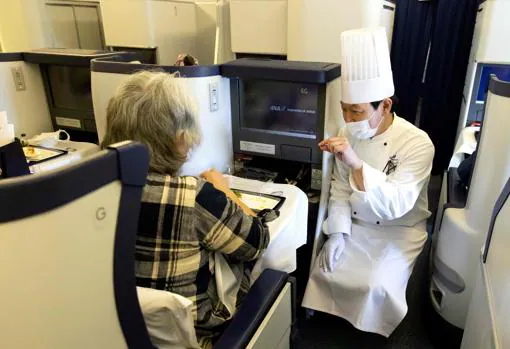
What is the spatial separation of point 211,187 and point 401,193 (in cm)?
79

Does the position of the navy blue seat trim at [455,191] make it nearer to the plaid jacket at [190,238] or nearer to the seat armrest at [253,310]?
the seat armrest at [253,310]

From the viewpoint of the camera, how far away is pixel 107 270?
22.6 inches

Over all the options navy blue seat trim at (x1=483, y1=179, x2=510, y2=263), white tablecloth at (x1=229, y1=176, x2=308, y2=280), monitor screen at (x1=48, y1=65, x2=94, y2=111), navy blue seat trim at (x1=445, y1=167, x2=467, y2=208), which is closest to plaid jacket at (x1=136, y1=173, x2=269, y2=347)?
white tablecloth at (x1=229, y1=176, x2=308, y2=280)

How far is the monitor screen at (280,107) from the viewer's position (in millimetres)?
1495

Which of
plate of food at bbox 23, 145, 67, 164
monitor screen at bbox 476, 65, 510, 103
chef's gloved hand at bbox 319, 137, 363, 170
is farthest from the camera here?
monitor screen at bbox 476, 65, 510, 103

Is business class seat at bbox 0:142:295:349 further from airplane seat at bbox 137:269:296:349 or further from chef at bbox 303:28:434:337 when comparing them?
chef at bbox 303:28:434:337

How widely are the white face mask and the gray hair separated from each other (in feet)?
2.45

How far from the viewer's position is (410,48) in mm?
2758

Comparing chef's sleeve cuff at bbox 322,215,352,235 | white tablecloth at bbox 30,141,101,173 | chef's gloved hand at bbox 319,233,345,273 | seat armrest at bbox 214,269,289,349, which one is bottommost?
chef's gloved hand at bbox 319,233,345,273

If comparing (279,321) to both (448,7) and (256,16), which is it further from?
(448,7)

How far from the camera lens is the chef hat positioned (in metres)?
1.42

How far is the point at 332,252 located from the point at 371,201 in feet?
0.80

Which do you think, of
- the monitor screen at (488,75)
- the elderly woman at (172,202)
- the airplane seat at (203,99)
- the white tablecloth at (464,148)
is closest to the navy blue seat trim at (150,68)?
the airplane seat at (203,99)

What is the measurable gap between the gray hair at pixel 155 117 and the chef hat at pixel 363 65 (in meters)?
0.71
